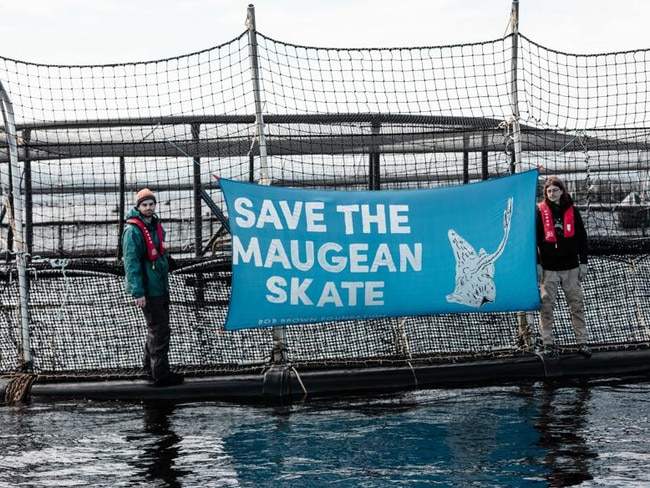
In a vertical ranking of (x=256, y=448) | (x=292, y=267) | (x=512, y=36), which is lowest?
(x=256, y=448)

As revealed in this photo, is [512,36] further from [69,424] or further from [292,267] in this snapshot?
[69,424]

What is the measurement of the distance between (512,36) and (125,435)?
506cm

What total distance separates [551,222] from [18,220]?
5007 mm

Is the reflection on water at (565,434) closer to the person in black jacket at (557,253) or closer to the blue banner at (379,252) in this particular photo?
the person in black jacket at (557,253)

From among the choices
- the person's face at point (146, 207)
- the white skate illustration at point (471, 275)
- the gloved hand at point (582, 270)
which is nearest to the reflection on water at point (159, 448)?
the person's face at point (146, 207)

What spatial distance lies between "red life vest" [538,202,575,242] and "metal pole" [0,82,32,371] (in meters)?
4.91

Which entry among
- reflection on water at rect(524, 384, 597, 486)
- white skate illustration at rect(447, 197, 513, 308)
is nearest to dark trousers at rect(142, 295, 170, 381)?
white skate illustration at rect(447, 197, 513, 308)

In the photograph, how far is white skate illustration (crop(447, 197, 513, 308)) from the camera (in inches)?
337

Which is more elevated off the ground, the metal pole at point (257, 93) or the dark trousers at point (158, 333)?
the metal pole at point (257, 93)

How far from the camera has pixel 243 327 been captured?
8.16m

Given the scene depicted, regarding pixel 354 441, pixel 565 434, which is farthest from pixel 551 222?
pixel 354 441

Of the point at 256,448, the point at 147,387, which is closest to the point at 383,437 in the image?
the point at 256,448

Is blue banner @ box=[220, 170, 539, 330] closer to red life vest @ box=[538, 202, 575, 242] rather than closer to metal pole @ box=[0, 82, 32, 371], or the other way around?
red life vest @ box=[538, 202, 575, 242]

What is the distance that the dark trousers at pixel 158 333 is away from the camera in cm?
825
